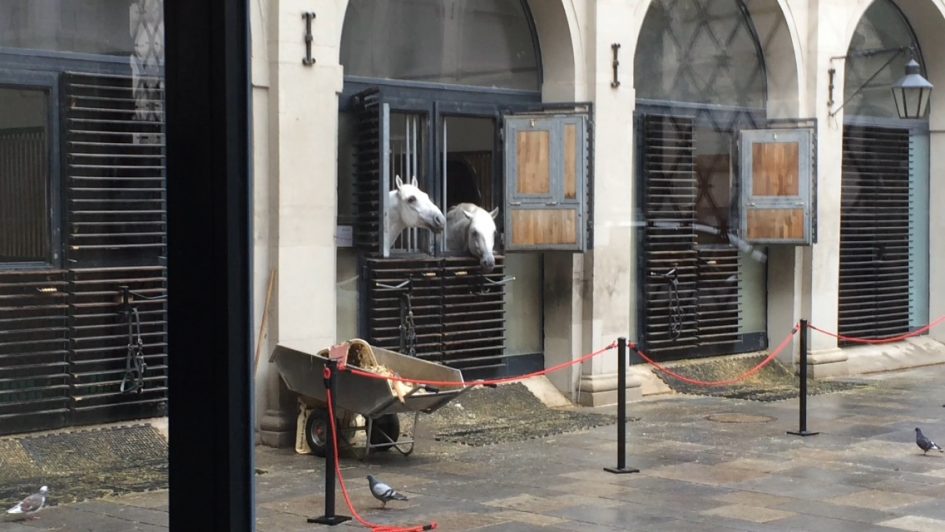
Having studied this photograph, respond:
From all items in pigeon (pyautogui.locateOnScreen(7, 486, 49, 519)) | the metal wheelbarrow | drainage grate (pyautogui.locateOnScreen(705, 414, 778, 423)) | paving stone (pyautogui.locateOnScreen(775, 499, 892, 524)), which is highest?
the metal wheelbarrow

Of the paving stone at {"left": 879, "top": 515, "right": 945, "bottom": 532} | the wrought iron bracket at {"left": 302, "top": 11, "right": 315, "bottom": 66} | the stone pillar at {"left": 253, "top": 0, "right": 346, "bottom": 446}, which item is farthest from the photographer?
the wrought iron bracket at {"left": 302, "top": 11, "right": 315, "bottom": 66}

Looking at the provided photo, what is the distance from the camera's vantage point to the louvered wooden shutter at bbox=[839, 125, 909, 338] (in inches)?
719

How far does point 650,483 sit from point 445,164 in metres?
4.55

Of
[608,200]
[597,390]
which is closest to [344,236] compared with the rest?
[608,200]

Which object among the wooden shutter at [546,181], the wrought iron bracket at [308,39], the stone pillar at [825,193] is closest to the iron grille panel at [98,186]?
the wrought iron bracket at [308,39]

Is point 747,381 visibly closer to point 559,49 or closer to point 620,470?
point 559,49

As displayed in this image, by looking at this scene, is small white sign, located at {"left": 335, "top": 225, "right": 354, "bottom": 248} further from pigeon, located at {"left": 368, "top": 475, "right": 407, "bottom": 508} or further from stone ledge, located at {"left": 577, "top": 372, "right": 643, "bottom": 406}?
pigeon, located at {"left": 368, "top": 475, "right": 407, "bottom": 508}

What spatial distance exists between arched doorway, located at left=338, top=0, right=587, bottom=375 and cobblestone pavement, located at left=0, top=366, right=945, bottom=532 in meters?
1.49

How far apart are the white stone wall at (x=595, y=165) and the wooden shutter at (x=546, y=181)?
26.1 inches

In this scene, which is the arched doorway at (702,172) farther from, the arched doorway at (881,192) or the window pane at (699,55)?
the arched doorway at (881,192)

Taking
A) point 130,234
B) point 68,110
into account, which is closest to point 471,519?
point 130,234

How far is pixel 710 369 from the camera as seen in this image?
53.2 ft

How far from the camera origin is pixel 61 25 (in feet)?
33.1

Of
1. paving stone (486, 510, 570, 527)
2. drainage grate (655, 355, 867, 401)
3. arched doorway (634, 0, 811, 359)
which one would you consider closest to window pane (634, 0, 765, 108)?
arched doorway (634, 0, 811, 359)
